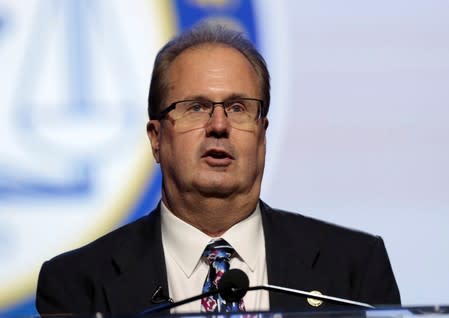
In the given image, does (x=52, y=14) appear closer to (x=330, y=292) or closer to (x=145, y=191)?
(x=145, y=191)

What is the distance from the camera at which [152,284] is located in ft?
8.29

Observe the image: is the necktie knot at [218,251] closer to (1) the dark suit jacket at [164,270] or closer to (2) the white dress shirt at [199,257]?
(2) the white dress shirt at [199,257]

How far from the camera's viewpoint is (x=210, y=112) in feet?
8.44

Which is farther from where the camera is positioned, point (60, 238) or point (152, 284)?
point (60, 238)

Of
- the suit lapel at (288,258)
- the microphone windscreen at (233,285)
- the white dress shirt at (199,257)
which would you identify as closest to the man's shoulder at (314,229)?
the suit lapel at (288,258)

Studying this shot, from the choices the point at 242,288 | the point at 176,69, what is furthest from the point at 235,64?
the point at 242,288

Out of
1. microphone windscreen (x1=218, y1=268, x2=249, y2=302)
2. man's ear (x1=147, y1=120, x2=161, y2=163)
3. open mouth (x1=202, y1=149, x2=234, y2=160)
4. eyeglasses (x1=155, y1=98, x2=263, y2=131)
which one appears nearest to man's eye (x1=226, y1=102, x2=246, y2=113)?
eyeglasses (x1=155, y1=98, x2=263, y2=131)

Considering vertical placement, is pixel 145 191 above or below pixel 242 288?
above

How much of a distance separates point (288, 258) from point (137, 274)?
0.41m

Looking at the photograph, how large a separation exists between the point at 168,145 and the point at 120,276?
38 centimetres

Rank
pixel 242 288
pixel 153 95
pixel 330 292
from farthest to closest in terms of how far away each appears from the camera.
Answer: pixel 153 95 < pixel 330 292 < pixel 242 288

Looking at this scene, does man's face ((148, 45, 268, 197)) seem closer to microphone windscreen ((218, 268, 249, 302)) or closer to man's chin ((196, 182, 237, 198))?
man's chin ((196, 182, 237, 198))

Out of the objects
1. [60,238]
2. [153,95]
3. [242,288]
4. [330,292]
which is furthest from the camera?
[60,238]

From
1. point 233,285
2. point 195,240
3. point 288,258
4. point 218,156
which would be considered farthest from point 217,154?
point 233,285
